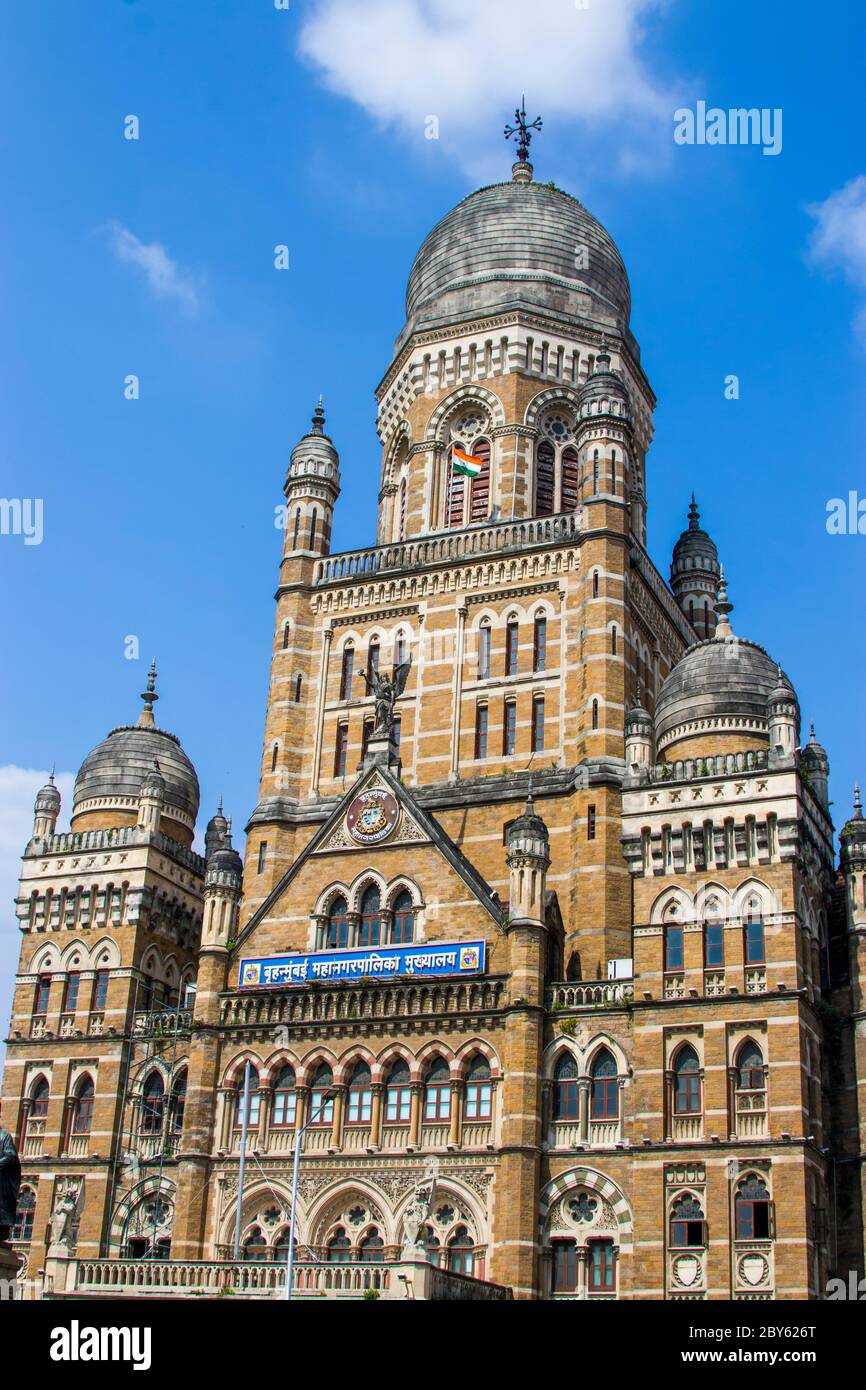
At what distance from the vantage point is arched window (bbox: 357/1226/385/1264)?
46594 millimetres

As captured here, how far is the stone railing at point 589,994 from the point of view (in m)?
47.1

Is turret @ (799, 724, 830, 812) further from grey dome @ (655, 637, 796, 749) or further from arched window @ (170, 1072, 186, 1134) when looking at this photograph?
arched window @ (170, 1072, 186, 1134)

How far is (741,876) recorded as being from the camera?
46.9 meters

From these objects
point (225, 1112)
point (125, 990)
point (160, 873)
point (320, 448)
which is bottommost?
point (225, 1112)

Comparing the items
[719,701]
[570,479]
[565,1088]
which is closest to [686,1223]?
[565,1088]

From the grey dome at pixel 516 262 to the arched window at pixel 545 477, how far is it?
19.3 ft

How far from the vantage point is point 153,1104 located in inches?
2083

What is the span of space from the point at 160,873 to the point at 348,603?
11.9m

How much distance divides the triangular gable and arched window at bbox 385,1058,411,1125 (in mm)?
5863

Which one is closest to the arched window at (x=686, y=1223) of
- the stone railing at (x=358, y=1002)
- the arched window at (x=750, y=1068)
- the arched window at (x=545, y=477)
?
the arched window at (x=750, y=1068)

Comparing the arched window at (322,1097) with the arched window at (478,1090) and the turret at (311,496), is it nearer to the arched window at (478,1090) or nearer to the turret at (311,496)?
the arched window at (478,1090)

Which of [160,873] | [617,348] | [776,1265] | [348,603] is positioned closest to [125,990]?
[160,873]

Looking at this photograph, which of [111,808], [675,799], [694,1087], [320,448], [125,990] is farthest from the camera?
[320,448]

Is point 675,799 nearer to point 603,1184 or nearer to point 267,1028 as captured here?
point 603,1184
